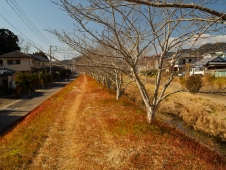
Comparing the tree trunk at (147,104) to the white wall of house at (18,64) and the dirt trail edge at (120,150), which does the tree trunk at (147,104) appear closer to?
the dirt trail edge at (120,150)

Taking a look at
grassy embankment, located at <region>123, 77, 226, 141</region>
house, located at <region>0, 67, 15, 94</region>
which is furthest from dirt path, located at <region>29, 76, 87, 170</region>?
house, located at <region>0, 67, 15, 94</region>

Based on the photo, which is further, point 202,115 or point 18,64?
point 18,64

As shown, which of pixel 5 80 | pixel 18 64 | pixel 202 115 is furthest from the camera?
pixel 18 64

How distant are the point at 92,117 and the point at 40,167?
18.4ft

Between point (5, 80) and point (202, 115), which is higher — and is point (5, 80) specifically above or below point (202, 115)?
above

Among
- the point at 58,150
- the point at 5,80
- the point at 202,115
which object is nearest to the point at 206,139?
the point at 202,115

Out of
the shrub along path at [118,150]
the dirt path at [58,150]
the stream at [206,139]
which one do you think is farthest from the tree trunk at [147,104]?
the stream at [206,139]

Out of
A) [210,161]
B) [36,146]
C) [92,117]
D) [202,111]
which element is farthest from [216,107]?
[36,146]

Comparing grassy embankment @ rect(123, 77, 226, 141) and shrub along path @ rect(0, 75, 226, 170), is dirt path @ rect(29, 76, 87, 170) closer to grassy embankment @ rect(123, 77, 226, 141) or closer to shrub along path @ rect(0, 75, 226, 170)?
shrub along path @ rect(0, 75, 226, 170)

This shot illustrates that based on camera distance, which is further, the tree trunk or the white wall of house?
the white wall of house

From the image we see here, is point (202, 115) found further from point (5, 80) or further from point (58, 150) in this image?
point (5, 80)

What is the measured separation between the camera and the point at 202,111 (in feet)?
48.6

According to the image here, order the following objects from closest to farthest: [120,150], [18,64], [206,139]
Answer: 1. [120,150]
2. [206,139]
3. [18,64]

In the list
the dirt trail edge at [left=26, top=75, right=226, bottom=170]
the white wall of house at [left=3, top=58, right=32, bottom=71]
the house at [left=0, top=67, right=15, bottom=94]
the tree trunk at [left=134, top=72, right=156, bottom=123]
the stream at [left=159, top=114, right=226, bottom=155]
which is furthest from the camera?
the white wall of house at [left=3, top=58, right=32, bottom=71]
